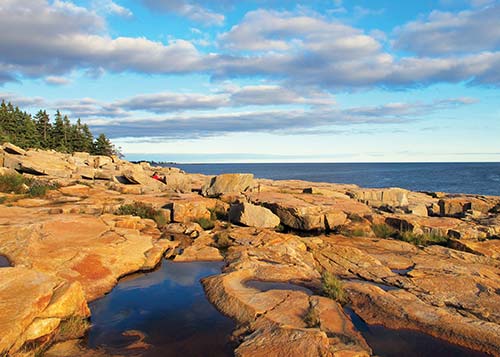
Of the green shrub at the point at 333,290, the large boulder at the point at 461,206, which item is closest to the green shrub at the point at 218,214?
the green shrub at the point at 333,290

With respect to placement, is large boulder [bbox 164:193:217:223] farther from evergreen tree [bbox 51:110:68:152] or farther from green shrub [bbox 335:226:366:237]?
evergreen tree [bbox 51:110:68:152]

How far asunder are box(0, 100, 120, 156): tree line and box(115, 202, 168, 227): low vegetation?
57.5 m

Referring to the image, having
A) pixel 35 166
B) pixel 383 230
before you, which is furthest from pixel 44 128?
pixel 383 230

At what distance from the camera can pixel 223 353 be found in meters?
6.02

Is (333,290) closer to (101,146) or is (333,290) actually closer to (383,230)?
(383,230)

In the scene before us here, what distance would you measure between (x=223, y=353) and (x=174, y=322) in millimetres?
1719

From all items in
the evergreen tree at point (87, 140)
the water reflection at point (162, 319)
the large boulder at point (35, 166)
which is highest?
the evergreen tree at point (87, 140)

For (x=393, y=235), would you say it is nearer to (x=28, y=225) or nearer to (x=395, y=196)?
(x=395, y=196)

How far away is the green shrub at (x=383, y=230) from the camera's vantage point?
16.4m

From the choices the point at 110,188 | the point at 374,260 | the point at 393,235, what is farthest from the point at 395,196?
the point at 110,188

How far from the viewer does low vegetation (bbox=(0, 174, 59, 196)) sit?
20.7 m

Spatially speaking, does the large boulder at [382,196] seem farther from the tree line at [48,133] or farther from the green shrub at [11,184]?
the tree line at [48,133]

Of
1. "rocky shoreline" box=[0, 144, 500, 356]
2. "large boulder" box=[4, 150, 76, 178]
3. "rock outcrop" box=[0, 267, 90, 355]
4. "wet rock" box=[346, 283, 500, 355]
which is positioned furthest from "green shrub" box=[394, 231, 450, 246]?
"large boulder" box=[4, 150, 76, 178]

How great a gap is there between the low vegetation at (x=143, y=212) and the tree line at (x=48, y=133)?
57.5m
